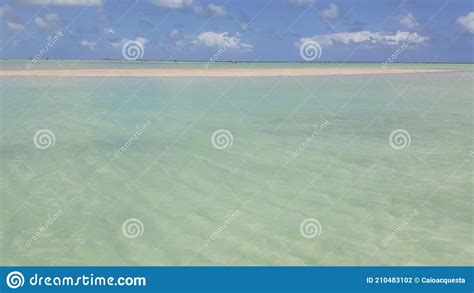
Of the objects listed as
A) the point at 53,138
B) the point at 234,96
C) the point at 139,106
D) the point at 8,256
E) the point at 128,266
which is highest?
the point at 234,96

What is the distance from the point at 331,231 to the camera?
27.0 ft

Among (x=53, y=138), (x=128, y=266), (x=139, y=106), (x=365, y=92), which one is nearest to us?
(x=128, y=266)

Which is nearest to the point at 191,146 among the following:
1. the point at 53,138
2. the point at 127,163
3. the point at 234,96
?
the point at 127,163

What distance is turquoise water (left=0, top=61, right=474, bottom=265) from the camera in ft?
25.2

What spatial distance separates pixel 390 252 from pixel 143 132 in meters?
→ 9.80

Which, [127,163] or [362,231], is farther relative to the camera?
[127,163]

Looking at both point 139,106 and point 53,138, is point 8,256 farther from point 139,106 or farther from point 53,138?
point 139,106

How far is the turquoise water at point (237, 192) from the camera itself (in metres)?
7.70

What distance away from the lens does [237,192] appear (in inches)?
395

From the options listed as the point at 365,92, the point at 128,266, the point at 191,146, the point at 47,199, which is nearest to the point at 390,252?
the point at 128,266

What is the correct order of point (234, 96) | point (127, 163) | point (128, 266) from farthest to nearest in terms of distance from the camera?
point (234, 96) → point (127, 163) → point (128, 266)

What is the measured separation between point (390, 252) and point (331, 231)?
977mm

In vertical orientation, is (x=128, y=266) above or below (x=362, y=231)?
below

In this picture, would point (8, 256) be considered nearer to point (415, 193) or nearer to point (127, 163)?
point (127, 163)
